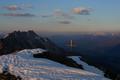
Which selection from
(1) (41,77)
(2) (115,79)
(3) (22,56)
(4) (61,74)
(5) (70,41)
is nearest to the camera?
(1) (41,77)

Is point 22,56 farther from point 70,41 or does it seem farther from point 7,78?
point 70,41

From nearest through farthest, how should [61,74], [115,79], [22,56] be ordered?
[61,74], [115,79], [22,56]

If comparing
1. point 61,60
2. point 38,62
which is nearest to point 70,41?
point 61,60

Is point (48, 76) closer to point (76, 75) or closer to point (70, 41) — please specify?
point (76, 75)

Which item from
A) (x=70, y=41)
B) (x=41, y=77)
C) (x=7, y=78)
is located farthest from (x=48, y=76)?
(x=70, y=41)

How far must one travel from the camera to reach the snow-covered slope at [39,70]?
4181cm

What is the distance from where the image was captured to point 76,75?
141ft

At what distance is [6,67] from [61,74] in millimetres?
7001

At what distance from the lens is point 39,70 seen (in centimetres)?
4434

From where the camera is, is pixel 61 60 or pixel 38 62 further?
pixel 61 60

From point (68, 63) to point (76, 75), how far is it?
10177mm

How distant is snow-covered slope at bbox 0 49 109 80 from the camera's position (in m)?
41.8

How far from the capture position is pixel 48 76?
4200 centimetres

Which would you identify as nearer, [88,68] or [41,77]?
[41,77]
